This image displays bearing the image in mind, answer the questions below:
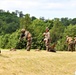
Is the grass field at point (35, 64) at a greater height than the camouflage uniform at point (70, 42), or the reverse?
the camouflage uniform at point (70, 42)

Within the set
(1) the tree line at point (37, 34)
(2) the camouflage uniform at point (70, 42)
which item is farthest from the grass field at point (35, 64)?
(1) the tree line at point (37, 34)

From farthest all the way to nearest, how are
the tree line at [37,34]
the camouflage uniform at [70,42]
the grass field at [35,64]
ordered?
the tree line at [37,34]
the camouflage uniform at [70,42]
the grass field at [35,64]

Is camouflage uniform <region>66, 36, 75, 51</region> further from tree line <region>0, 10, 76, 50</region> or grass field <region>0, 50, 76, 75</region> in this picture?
tree line <region>0, 10, 76, 50</region>

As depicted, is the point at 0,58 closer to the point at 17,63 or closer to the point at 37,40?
the point at 17,63

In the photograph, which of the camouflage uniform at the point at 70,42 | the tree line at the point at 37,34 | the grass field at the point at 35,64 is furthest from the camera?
the tree line at the point at 37,34

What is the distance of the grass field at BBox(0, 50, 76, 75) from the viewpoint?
2734 cm

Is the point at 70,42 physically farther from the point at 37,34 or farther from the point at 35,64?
the point at 37,34

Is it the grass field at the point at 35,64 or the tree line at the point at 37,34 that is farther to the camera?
the tree line at the point at 37,34

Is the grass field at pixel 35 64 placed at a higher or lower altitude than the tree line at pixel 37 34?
lower

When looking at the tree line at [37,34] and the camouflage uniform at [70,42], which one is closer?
the camouflage uniform at [70,42]

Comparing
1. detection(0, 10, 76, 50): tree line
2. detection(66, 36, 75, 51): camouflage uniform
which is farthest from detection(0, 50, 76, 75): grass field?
detection(0, 10, 76, 50): tree line

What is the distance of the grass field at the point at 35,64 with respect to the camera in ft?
89.7

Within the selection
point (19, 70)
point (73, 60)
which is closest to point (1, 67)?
point (19, 70)

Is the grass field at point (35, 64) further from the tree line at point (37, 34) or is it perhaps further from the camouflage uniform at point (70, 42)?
the tree line at point (37, 34)
